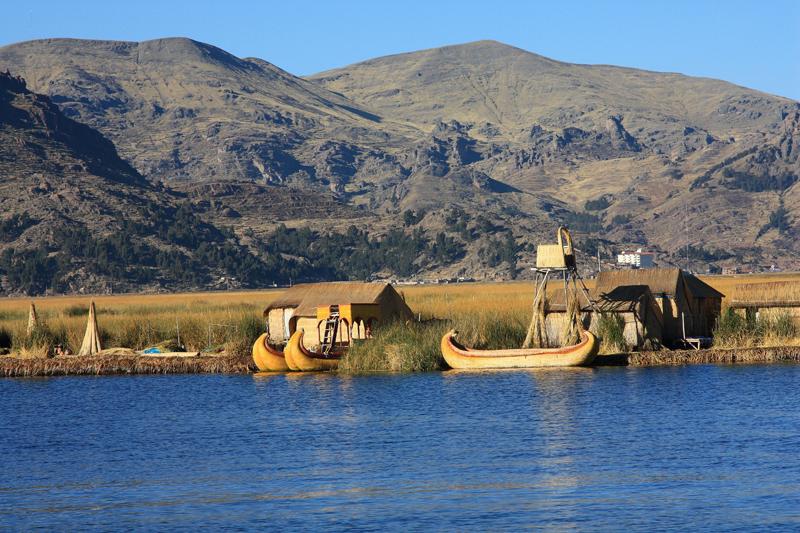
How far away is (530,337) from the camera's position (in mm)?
55938

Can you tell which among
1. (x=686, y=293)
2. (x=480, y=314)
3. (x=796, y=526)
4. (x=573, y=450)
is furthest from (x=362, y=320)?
(x=796, y=526)

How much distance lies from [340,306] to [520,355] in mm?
10034

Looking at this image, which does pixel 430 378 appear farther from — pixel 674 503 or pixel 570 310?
→ pixel 674 503

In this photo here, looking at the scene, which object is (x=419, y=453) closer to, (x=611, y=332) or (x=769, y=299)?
(x=611, y=332)

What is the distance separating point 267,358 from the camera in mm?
56656

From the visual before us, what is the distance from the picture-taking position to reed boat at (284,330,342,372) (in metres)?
56.4

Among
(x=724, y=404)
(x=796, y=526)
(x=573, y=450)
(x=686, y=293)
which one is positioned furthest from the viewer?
(x=686, y=293)

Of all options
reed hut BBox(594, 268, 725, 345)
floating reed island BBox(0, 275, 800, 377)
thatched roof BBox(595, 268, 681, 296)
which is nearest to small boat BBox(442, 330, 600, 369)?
floating reed island BBox(0, 275, 800, 377)

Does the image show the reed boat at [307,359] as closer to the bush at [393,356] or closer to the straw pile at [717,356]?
the bush at [393,356]

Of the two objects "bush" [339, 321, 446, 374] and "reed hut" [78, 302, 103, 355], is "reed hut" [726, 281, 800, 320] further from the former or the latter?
"reed hut" [78, 302, 103, 355]

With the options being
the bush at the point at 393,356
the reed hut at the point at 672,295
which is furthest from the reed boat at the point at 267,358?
the reed hut at the point at 672,295

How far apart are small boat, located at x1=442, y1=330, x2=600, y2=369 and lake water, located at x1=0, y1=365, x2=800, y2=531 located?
0.59 metres

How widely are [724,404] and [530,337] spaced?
14618 millimetres

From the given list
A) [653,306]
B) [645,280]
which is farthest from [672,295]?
[653,306]
